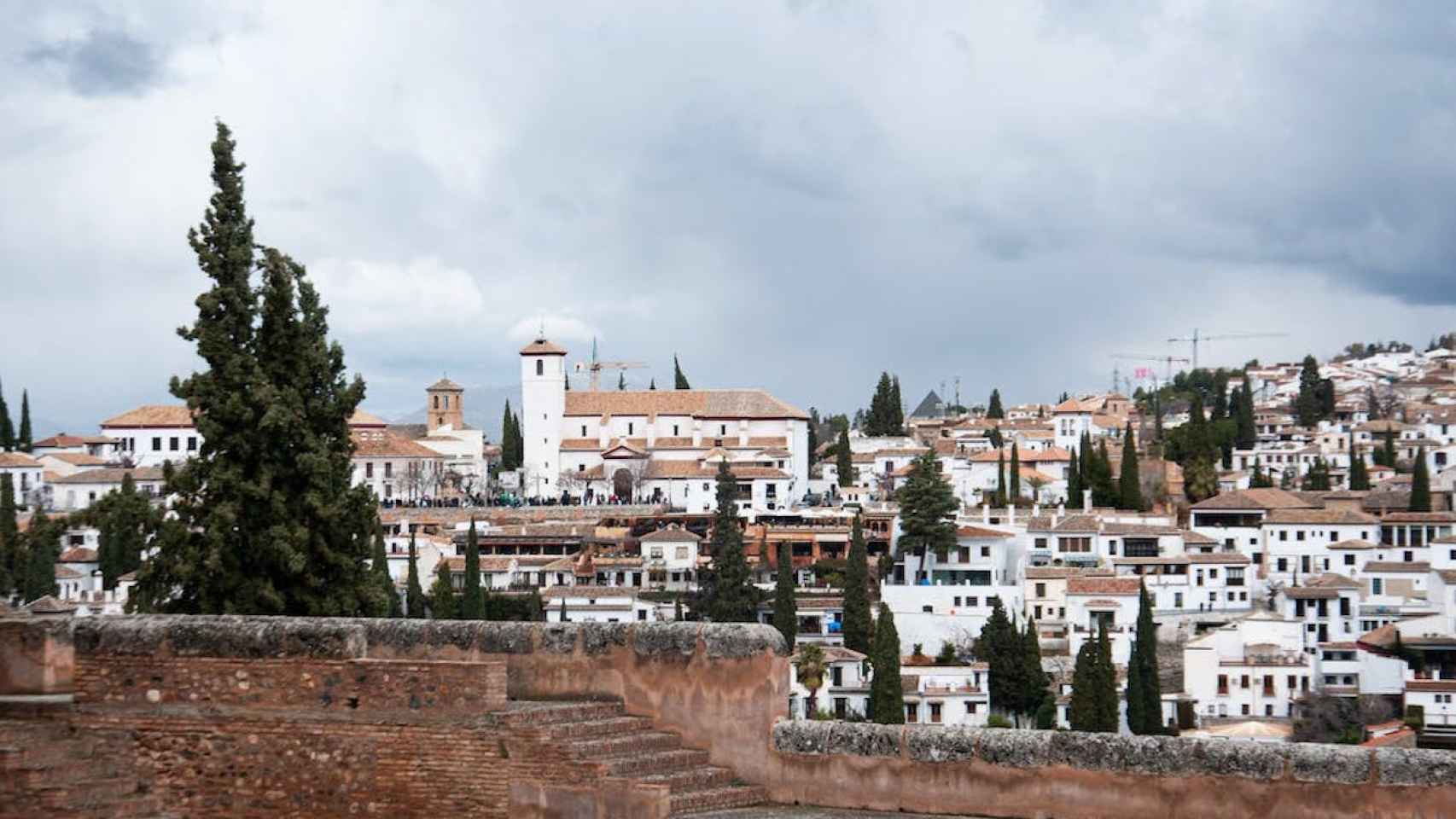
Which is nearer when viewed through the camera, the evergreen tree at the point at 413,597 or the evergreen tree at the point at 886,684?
the evergreen tree at the point at 886,684

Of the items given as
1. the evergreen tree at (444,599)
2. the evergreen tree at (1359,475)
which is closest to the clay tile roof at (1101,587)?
the evergreen tree at (444,599)

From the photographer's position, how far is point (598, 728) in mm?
8984

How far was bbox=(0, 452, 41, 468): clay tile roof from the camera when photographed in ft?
Result: 289

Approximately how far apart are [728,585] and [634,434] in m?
38.2

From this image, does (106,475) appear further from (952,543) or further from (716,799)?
(716,799)

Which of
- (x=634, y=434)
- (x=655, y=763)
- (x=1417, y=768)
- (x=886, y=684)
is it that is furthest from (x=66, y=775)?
(x=634, y=434)

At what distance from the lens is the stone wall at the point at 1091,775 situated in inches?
320

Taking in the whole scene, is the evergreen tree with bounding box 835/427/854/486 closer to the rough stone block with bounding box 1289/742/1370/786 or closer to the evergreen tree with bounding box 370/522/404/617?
the evergreen tree with bounding box 370/522/404/617

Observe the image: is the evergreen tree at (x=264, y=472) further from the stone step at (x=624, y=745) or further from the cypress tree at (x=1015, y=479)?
the cypress tree at (x=1015, y=479)

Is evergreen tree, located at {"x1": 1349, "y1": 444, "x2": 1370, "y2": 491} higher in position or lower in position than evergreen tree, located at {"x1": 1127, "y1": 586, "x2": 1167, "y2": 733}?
higher

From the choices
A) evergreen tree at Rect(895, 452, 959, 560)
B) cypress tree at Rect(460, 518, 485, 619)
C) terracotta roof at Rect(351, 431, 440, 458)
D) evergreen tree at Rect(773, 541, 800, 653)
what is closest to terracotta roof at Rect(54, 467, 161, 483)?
terracotta roof at Rect(351, 431, 440, 458)

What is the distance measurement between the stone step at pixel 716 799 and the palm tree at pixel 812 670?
130ft

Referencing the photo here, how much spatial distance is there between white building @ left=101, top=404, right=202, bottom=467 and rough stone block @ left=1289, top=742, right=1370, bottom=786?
302 ft

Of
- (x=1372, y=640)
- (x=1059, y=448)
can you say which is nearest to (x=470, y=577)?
(x=1372, y=640)
